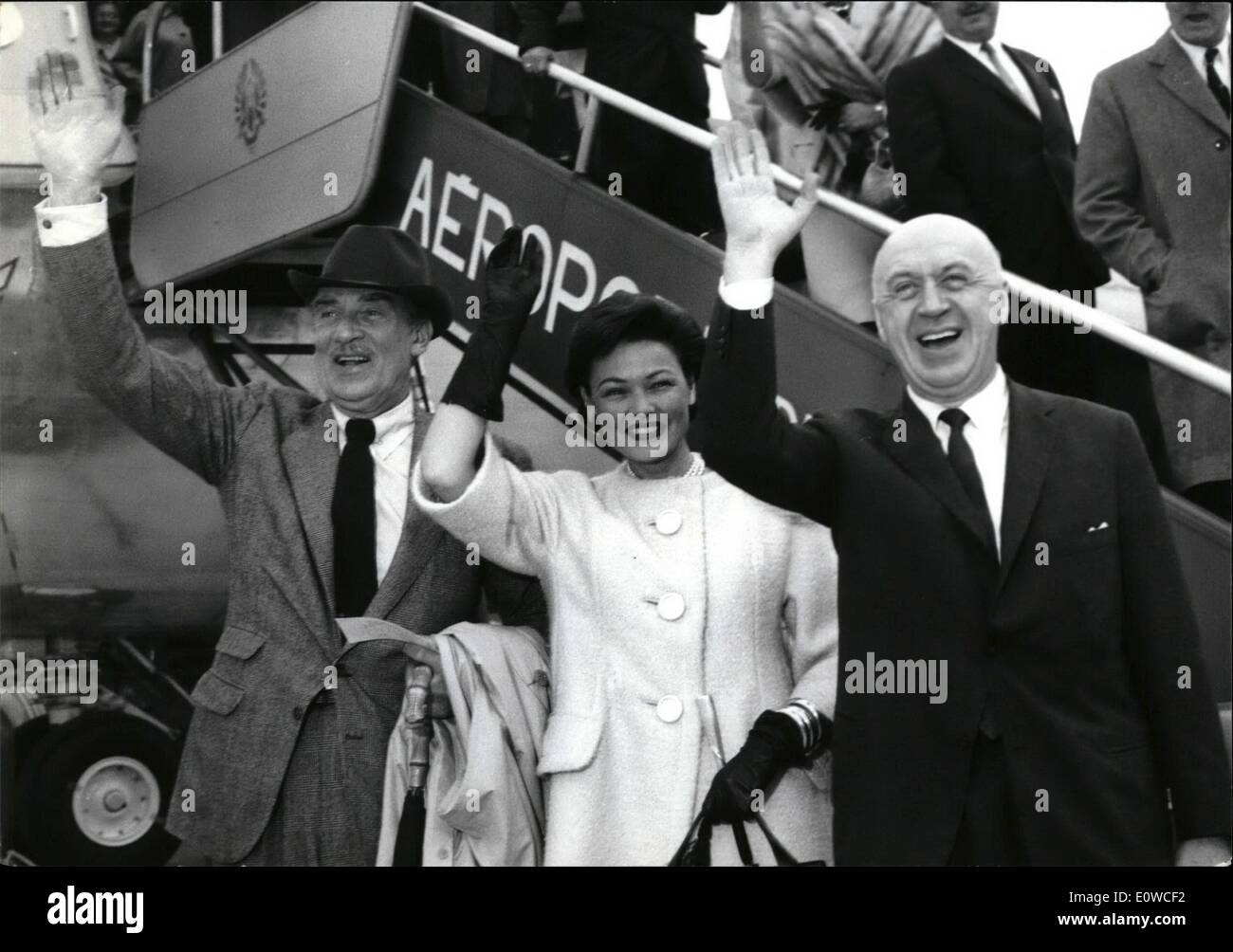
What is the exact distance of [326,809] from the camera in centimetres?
353

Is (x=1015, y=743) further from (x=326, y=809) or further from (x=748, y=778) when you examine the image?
(x=326, y=809)

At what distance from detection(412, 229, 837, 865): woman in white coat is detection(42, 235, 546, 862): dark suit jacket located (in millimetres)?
278

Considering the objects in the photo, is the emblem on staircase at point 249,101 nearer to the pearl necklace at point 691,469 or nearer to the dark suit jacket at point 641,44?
the dark suit jacket at point 641,44

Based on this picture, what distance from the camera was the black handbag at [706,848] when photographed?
3291 millimetres

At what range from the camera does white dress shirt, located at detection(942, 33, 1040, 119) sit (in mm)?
4453

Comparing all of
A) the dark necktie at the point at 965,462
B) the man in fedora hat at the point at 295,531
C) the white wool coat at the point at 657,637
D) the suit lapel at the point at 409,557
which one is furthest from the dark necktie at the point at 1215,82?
the suit lapel at the point at 409,557

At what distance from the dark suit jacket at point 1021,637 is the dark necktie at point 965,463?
0.02 metres

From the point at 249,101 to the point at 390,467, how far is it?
5.37 feet

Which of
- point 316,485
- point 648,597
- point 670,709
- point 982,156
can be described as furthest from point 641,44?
point 670,709

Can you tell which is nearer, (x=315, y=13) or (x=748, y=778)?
(x=748, y=778)

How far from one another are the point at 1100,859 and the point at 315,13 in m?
3.15
